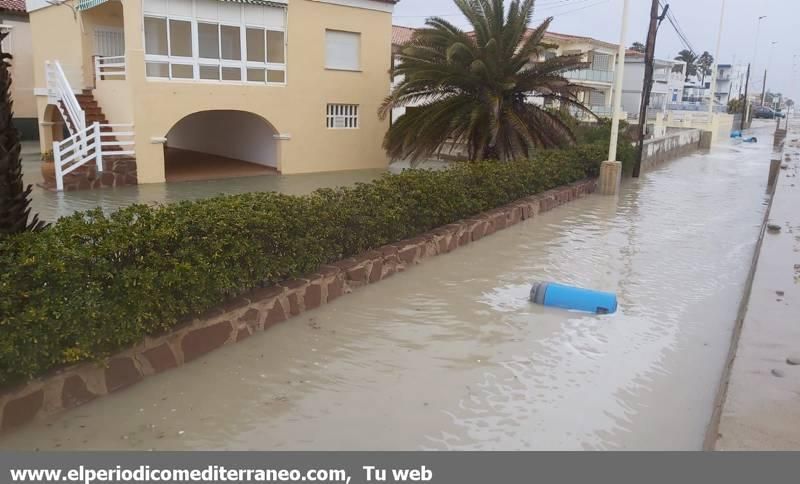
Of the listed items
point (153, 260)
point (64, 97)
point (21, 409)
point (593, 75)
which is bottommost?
point (21, 409)

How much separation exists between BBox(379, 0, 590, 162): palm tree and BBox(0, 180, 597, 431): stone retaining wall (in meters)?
5.06

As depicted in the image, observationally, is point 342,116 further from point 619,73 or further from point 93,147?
point 619,73

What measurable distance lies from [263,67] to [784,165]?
621 inches

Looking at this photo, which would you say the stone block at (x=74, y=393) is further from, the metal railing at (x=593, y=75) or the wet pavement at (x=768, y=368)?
the metal railing at (x=593, y=75)

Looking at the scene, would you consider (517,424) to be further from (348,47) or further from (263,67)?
(348,47)

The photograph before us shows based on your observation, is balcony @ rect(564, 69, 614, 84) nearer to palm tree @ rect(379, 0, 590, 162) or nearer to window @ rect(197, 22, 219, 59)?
palm tree @ rect(379, 0, 590, 162)

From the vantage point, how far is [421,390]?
4891mm

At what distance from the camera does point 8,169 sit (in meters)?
4.52

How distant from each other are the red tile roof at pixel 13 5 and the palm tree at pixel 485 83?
714 inches

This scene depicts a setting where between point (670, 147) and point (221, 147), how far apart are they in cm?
1788

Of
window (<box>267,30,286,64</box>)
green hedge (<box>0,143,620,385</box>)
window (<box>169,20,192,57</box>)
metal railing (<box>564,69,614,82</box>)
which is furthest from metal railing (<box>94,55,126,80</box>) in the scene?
metal railing (<box>564,69,614,82</box>)

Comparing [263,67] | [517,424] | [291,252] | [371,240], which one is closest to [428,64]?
[263,67]

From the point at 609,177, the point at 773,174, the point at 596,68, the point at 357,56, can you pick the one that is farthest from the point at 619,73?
the point at 596,68

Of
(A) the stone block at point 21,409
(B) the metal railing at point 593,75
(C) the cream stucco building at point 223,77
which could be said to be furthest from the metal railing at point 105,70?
(B) the metal railing at point 593,75
